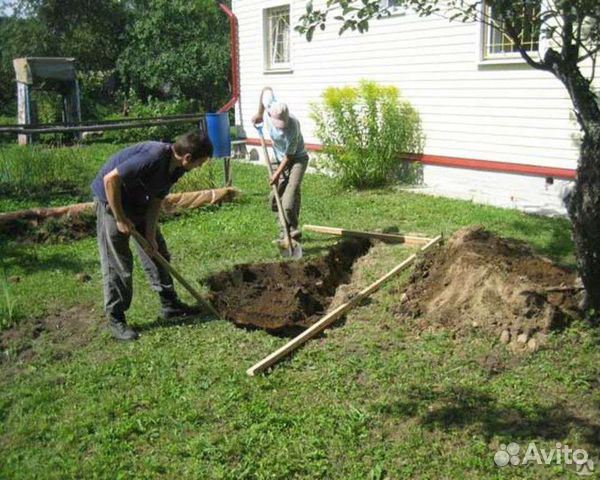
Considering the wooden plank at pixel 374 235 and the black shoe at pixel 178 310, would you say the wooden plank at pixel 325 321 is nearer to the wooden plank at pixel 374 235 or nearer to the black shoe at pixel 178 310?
the wooden plank at pixel 374 235

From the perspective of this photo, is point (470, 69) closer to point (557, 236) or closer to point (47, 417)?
point (557, 236)

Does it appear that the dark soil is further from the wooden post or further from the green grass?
the wooden post

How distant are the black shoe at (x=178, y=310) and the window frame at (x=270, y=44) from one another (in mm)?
9039

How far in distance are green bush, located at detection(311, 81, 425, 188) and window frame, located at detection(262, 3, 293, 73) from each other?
3184mm

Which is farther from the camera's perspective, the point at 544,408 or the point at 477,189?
the point at 477,189

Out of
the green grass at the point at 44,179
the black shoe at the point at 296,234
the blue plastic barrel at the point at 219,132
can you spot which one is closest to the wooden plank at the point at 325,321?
the black shoe at the point at 296,234

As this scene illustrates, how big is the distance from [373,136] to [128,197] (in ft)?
20.9

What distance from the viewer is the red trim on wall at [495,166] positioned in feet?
27.6

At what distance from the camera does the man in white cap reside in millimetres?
6953

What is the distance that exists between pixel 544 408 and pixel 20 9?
29.6 m

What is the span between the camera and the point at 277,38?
14.1 meters

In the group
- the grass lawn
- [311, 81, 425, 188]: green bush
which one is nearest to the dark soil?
the grass lawn

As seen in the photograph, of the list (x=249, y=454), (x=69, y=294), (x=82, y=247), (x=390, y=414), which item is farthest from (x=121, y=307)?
(x=82, y=247)

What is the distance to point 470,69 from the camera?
936cm
